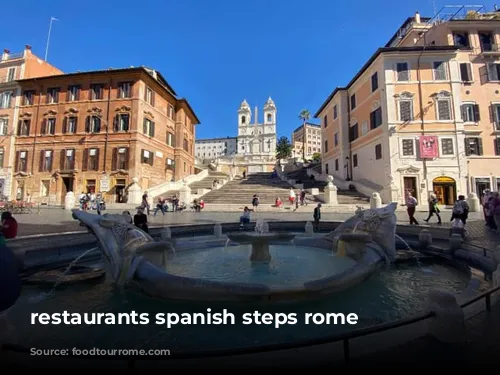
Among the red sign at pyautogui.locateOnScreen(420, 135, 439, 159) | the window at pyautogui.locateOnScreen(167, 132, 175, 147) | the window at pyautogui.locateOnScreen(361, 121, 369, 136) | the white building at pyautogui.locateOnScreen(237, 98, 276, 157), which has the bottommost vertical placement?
the red sign at pyautogui.locateOnScreen(420, 135, 439, 159)

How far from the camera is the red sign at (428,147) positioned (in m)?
25.1

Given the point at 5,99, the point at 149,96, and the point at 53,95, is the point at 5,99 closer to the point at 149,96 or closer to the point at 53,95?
the point at 53,95

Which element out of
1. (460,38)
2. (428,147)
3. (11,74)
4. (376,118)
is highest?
(460,38)

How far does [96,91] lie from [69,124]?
5.21m

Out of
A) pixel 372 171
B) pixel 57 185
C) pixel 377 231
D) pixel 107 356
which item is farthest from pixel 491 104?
pixel 57 185

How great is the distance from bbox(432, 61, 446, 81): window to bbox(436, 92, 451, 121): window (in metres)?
1.76

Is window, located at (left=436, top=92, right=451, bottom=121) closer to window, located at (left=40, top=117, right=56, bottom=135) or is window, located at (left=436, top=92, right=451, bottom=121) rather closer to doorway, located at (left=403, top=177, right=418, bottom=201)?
doorway, located at (left=403, top=177, right=418, bottom=201)

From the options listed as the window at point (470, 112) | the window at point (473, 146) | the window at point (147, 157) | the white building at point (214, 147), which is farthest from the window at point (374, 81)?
the white building at point (214, 147)

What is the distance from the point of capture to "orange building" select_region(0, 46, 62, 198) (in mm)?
33188

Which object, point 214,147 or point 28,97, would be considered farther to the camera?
point 214,147

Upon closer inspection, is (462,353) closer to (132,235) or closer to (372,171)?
(132,235)

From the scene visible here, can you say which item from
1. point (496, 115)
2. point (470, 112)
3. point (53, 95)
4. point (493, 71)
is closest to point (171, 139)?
point (53, 95)

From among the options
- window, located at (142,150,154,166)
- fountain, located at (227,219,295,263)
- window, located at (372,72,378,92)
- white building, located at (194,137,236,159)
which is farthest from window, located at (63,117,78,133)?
white building, located at (194,137,236,159)

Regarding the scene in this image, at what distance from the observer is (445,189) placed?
2533 centimetres
